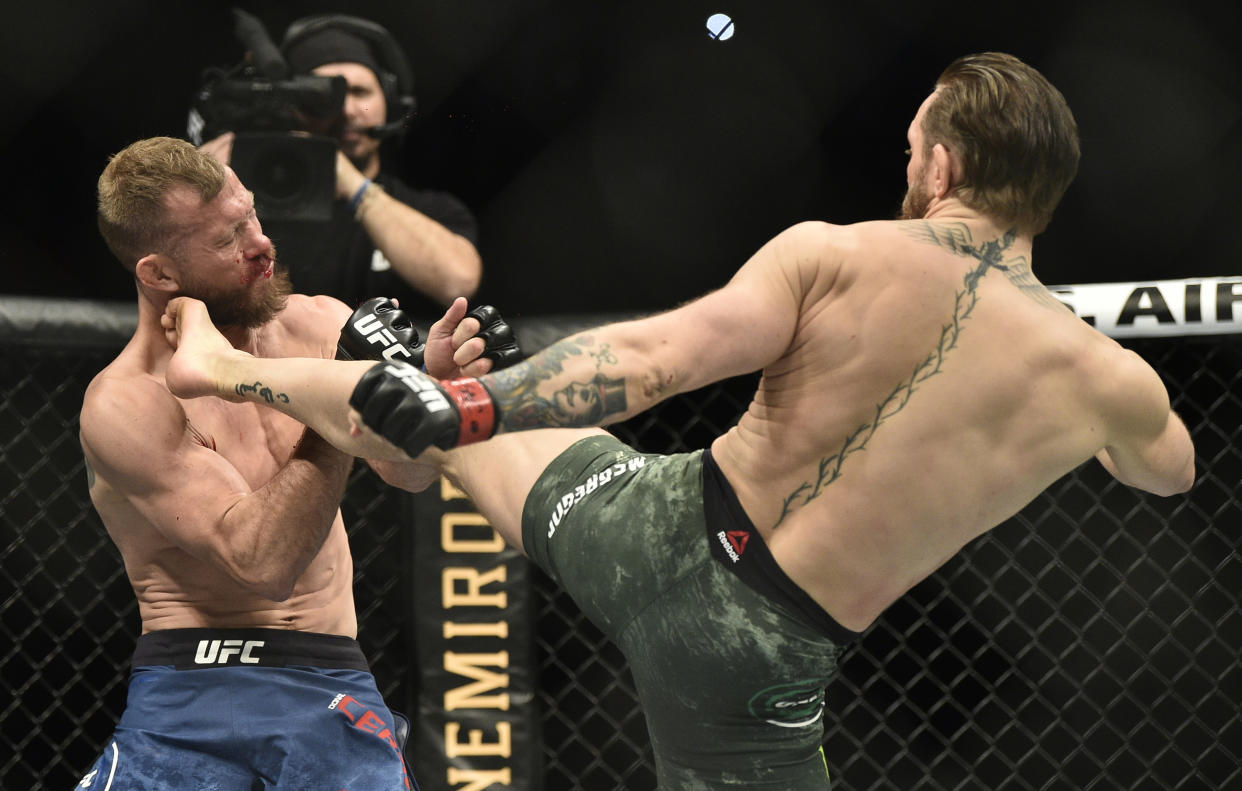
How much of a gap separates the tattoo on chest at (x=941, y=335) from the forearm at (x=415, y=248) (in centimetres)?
154

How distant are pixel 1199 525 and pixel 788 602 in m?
1.89

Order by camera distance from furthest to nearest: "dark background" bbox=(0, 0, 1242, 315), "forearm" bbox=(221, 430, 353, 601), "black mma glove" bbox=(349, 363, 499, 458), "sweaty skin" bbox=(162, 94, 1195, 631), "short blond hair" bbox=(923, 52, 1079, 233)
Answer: "dark background" bbox=(0, 0, 1242, 315) < "forearm" bbox=(221, 430, 353, 601) < "short blond hair" bbox=(923, 52, 1079, 233) < "sweaty skin" bbox=(162, 94, 1195, 631) < "black mma glove" bbox=(349, 363, 499, 458)

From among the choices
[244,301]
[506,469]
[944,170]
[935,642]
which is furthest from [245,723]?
[935,642]

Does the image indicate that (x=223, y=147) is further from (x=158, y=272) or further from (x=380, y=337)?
(x=380, y=337)

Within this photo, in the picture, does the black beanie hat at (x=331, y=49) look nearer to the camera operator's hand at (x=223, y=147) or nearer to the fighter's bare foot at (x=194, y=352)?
the camera operator's hand at (x=223, y=147)

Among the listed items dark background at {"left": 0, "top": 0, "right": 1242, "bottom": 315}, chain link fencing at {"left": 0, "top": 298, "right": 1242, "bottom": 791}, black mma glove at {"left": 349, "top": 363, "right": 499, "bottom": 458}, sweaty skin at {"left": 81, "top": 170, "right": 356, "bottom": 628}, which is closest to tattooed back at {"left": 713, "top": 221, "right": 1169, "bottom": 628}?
black mma glove at {"left": 349, "top": 363, "right": 499, "bottom": 458}

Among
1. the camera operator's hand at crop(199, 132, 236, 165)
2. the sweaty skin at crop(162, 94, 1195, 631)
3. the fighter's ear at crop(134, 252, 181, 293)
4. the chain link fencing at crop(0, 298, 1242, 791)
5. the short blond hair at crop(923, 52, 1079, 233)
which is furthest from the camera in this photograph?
the chain link fencing at crop(0, 298, 1242, 791)

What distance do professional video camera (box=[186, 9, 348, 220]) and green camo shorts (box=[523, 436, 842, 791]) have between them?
1.26m

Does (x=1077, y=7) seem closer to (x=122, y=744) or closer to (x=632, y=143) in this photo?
(x=632, y=143)

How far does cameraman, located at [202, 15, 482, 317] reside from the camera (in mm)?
2768

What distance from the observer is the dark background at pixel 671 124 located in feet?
10.4

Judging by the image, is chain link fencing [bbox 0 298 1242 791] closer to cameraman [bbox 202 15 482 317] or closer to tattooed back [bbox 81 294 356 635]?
cameraman [bbox 202 15 482 317]

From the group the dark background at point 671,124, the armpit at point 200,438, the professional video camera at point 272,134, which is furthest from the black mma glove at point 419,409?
the dark background at point 671,124

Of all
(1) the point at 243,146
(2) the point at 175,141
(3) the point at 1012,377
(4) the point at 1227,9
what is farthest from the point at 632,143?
(3) the point at 1012,377
